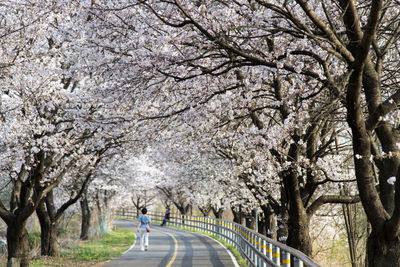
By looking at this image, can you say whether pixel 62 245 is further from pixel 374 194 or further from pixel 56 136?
pixel 374 194

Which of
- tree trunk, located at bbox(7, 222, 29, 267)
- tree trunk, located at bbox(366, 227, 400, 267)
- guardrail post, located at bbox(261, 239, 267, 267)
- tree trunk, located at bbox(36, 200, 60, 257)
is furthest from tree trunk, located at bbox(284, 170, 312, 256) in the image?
tree trunk, located at bbox(36, 200, 60, 257)

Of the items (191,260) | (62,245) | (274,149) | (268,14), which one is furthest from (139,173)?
(268,14)

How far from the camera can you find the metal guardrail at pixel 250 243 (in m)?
9.11

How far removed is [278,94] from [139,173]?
35.6 metres

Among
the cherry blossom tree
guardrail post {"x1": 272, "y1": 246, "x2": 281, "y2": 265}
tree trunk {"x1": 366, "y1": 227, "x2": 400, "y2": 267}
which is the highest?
the cherry blossom tree

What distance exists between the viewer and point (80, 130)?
54.9 feet

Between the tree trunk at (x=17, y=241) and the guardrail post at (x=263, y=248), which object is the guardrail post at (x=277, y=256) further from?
the tree trunk at (x=17, y=241)

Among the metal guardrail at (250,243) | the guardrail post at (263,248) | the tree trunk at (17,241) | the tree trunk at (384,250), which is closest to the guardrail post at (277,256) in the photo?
the metal guardrail at (250,243)

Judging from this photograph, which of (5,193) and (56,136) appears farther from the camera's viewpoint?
(5,193)

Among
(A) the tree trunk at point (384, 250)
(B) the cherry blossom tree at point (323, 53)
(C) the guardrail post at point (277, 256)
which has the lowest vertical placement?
(C) the guardrail post at point (277, 256)

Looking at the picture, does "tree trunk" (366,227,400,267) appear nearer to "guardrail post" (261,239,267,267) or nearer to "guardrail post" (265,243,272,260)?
"guardrail post" (265,243,272,260)

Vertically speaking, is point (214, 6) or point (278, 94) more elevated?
point (214, 6)

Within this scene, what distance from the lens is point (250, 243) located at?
1552 cm

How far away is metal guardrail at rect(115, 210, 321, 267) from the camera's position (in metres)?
9.11
